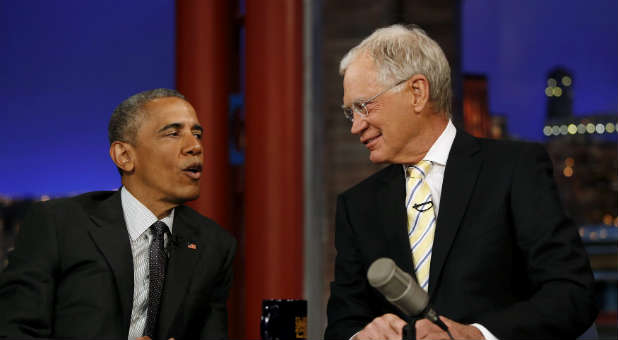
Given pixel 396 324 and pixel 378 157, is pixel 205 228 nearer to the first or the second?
pixel 378 157

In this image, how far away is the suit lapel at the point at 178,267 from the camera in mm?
1665

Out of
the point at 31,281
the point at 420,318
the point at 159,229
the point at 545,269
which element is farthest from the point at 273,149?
the point at 420,318

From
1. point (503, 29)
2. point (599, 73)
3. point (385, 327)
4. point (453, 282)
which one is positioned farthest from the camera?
point (503, 29)

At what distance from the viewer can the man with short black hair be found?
5.20 feet

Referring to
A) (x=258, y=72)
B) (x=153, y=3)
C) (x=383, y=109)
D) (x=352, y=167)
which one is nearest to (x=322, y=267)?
(x=352, y=167)

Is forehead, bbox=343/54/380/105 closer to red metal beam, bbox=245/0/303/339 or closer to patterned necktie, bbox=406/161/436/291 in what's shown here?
patterned necktie, bbox=406/161/436/291

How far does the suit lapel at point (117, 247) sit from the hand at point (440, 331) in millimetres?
687

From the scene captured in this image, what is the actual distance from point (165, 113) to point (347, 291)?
620 mm

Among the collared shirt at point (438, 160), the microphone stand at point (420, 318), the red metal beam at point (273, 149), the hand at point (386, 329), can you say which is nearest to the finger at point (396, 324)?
the hand at point (386, 329)

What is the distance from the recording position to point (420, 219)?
165 cm

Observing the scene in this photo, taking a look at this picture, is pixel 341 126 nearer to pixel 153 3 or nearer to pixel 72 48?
pixel 153 3

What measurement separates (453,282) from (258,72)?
6.57ft

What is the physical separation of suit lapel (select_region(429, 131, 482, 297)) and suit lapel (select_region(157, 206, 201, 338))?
58cm

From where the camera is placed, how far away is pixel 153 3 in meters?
3.83
